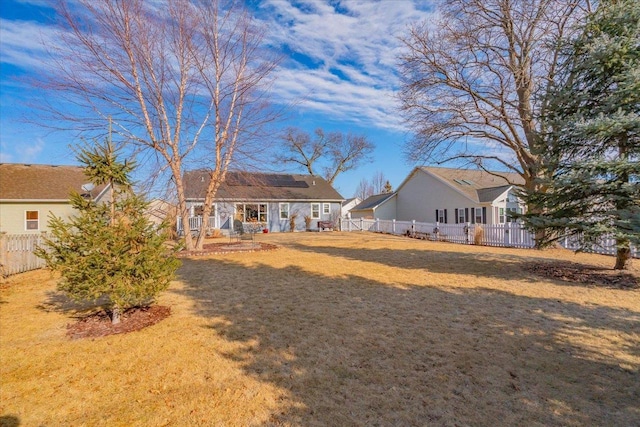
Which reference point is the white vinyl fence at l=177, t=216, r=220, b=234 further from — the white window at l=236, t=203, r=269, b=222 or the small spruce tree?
the small spruce tree

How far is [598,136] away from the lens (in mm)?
7070

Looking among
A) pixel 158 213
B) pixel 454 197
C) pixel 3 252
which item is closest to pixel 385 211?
pixel 454 197

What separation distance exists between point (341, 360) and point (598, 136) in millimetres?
7357

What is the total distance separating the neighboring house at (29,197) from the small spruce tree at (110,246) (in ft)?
45.7

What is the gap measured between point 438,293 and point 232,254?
835 centimetres

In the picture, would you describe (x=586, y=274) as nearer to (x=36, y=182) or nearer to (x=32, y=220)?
(x=32, y=220)

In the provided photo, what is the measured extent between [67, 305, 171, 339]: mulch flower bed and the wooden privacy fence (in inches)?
197

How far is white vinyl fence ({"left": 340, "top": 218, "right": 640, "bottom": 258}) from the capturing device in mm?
12483

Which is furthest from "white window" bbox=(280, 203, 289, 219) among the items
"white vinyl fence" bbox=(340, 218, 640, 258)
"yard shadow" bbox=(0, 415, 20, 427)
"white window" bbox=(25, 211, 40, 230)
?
"yard shadow" bbox=(0, 415, 20, 427)

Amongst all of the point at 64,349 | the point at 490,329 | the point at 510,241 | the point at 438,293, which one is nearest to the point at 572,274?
the point at 438,293

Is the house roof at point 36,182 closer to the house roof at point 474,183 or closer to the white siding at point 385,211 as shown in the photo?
the white siding at point 385,211

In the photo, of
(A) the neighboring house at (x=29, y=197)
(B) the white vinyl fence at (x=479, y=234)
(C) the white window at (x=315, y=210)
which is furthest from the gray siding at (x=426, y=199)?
(A) the neighboring house at (x=29, y=197)

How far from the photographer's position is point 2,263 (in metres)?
9.04

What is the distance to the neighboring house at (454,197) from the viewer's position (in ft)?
73.9
